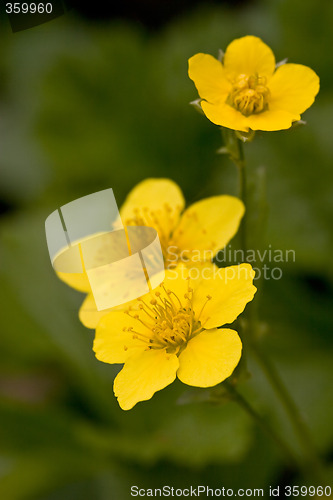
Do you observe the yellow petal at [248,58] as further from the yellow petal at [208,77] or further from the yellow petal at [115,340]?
the yellow petal at [115,340]

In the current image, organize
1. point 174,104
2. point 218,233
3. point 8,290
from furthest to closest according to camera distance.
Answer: point 174,104 → point 8,290 → point 218,233

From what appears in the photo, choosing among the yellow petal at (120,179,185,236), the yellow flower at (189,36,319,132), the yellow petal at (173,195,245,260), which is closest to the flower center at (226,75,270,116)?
the yellow flower at (189,36,319,132)

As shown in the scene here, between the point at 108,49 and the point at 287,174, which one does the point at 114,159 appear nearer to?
the point at 108,49

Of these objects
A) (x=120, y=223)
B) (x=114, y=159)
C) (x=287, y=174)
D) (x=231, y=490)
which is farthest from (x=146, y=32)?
(x=231, y=490)

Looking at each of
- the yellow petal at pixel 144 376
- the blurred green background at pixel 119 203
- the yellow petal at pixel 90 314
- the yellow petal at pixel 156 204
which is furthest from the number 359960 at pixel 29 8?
the yellow petal at pixel 144 376

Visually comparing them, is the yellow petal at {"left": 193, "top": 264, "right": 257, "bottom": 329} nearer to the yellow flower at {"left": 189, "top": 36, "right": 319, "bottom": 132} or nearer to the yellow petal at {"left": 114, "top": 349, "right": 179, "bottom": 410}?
the yellow petal at {"left": 114, "top": 349, "right": 179, "bottom": 410}
